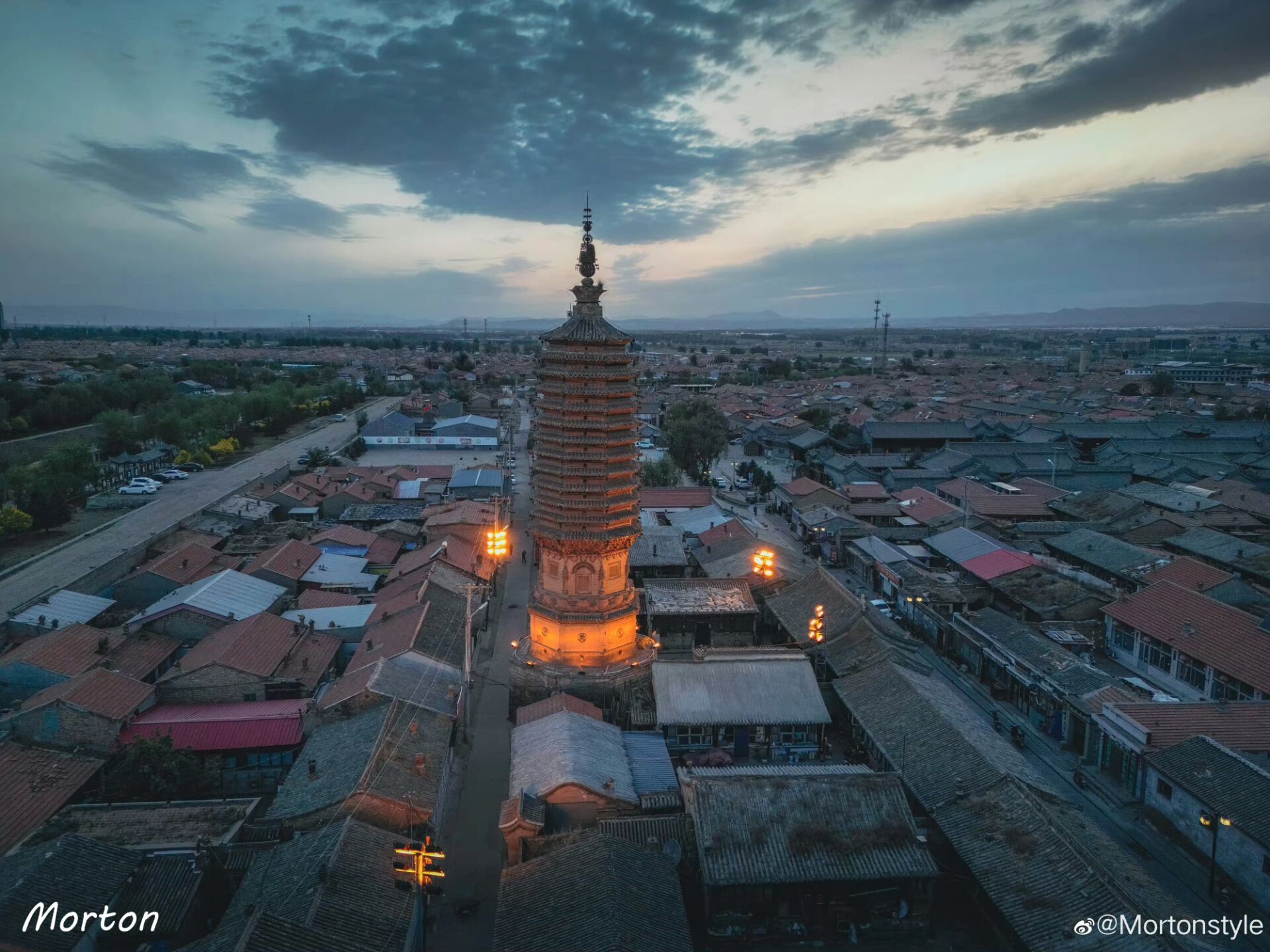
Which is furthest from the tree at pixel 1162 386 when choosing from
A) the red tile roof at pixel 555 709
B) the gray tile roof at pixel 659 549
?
the red tile roof at pixel 555 709

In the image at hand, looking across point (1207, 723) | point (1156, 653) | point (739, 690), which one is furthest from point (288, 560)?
point (1156, 653)

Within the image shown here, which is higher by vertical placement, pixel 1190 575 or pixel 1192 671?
pixel 1190 575

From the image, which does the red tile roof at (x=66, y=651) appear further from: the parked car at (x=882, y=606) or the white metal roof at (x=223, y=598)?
the parked car at (x=882, y=606)

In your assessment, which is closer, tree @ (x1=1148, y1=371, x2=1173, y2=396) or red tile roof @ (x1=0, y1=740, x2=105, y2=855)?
red tile roof @ (x1=0, y1=740, x2=105, y2=855)

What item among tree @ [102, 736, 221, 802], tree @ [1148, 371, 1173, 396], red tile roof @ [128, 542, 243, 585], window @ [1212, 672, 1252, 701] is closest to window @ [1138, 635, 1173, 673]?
window @ [1212, 672, 1252, 701]

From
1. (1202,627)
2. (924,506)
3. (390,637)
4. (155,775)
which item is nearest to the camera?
(155,775)

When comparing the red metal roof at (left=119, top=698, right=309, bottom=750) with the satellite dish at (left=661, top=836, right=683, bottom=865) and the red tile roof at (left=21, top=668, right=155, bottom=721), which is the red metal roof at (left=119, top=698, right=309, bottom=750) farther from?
the satellite dish at (left=661, top=836, right=683, bottom=865)

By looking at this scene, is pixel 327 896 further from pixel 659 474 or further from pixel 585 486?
pixel 659 474
